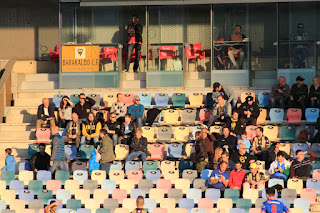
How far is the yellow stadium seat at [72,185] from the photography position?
1909 cm

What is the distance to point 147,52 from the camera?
24.1 metres

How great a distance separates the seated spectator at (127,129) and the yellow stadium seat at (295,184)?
391 cm

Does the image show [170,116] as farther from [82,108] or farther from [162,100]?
[82,108]

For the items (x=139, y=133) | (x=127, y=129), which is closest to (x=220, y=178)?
(x=139, y=133)

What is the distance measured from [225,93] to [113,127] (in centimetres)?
297

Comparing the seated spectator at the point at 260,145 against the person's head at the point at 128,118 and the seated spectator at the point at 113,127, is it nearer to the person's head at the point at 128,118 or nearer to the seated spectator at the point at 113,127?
the person's head at the point at 128,118

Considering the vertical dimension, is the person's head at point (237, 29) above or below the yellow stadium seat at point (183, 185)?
above

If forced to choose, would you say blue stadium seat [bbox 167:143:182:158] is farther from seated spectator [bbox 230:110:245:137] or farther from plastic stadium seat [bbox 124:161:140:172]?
seated spectator [bbox 230:110:245:137]

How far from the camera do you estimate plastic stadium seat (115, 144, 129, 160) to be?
808 inches

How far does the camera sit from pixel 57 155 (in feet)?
65.6

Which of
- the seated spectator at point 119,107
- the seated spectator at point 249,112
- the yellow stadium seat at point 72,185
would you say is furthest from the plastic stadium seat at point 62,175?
the seated spectator at point 249,112

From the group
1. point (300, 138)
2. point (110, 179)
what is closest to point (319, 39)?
point (300, 138)

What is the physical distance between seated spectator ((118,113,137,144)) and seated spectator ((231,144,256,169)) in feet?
8.34

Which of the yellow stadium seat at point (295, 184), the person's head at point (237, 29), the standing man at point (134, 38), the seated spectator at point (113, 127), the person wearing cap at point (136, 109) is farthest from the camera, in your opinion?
the standing man at point (134, 38)
